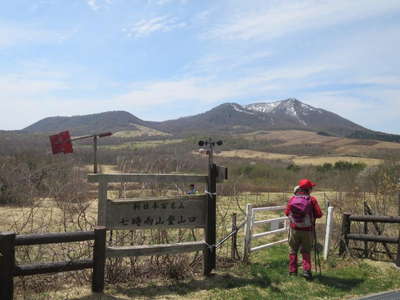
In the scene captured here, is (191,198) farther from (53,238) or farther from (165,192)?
(53,238)

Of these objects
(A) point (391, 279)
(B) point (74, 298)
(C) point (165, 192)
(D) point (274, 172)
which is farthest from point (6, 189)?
(D) point (274, 172)

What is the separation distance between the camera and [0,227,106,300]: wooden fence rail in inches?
178

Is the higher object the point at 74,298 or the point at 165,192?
the point at 165,192

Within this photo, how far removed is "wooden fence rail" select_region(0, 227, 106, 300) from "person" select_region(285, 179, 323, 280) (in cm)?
317

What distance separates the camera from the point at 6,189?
778 inches

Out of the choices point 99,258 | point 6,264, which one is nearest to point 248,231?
point 99,258

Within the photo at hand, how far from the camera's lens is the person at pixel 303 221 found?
6.62m

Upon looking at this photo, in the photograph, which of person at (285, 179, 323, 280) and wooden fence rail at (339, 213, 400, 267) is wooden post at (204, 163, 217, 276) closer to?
person at (285, 179, 323, 280)

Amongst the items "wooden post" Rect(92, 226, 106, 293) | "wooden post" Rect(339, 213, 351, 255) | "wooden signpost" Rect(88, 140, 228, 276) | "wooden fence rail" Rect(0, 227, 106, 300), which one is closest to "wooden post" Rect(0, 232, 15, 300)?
"wooden fence rail" Rect(0, 227, 106, 300)

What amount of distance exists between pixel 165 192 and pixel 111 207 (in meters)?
1.65

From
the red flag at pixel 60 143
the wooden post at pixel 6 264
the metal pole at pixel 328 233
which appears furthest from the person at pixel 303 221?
the wooden post at pixel 6 264

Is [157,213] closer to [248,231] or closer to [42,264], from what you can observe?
[42,264]

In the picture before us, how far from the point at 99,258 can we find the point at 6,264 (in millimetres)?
1132

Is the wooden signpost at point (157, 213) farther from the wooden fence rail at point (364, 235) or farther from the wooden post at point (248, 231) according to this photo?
the wooden fence rail at point (364, 235)
